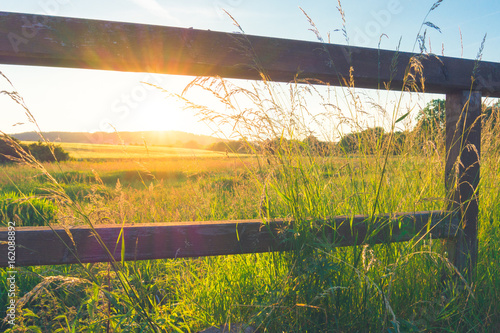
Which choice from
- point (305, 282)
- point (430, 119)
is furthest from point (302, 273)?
point (430, 119)

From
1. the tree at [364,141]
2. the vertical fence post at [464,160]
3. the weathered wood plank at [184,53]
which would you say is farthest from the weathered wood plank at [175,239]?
the weathered wood plank at [184,53]

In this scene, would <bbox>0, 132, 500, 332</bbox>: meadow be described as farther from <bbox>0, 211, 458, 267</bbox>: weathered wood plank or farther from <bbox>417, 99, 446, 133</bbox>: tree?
<bbox>417, 99, 446, 133</bbox>: tree

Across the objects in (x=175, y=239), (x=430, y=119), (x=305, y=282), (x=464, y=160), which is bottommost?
(x=305, y=282)

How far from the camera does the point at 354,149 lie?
2389mm

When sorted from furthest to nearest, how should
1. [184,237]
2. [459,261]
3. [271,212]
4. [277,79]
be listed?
[459,261] → [277,79] → [271,212] → [184,237]

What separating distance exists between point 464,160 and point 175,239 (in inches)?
88.4

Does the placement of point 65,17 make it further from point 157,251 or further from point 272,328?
point 272,328

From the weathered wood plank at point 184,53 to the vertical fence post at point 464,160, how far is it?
282mm

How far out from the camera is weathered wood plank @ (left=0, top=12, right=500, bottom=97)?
5.08ft

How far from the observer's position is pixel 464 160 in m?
2.45

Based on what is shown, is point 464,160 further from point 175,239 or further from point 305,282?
point 175,239

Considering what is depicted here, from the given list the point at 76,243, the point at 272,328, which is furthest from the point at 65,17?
the point at 272,328

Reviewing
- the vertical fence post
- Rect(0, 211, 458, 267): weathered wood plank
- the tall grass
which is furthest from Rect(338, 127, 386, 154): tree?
the vertical fence post

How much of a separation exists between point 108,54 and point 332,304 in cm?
175
